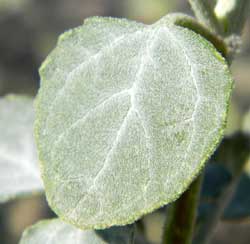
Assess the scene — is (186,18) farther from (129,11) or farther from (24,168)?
(129,11)

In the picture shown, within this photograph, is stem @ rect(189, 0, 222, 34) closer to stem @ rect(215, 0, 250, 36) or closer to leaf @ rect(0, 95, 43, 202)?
stem @ rect(215, 0, 250, 36)

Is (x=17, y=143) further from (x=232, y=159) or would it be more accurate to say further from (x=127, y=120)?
(x=127, y=120)

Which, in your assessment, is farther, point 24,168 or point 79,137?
point 24,168

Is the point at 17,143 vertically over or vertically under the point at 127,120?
under

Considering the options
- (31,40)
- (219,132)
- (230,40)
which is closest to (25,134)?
(230,40)

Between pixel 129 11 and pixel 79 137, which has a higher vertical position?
pixel 79 137

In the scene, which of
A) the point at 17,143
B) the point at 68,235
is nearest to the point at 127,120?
the point at 68,235
